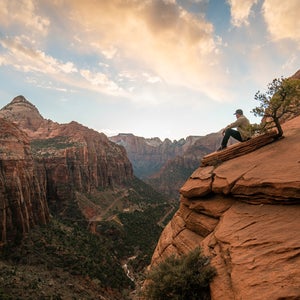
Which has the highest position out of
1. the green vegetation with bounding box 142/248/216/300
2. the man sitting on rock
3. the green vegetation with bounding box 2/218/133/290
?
the man sitting on rock

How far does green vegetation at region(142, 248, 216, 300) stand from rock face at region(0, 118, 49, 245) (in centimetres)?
5440

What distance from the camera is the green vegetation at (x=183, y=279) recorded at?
10.1m

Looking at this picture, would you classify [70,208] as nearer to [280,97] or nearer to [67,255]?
[67,255]

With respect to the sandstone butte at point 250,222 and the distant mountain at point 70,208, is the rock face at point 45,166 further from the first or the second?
the sandstone butte at point 250,222

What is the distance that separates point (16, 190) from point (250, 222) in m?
60.0

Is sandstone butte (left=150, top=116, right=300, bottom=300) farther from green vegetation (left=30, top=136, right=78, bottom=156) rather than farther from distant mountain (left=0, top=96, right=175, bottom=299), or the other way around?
green vegetation (left=30, top=136, right=78, bottom=156)

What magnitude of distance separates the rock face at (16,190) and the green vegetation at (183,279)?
2142 inches

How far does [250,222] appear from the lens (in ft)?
36.6

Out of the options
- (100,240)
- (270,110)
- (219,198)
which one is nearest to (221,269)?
(219,198)

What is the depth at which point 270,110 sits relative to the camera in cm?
1617

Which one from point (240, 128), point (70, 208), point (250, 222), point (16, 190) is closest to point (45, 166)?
point (70, 208)

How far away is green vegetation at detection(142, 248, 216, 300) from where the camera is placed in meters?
10.1

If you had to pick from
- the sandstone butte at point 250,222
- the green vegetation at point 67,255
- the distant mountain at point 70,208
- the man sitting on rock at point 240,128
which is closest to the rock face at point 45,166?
the distant mountain at point 70,208

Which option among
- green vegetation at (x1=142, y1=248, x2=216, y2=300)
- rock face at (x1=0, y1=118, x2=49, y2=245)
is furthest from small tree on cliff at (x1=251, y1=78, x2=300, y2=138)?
rock face at (x1=0, y1=118, x2=49, y2=245)
